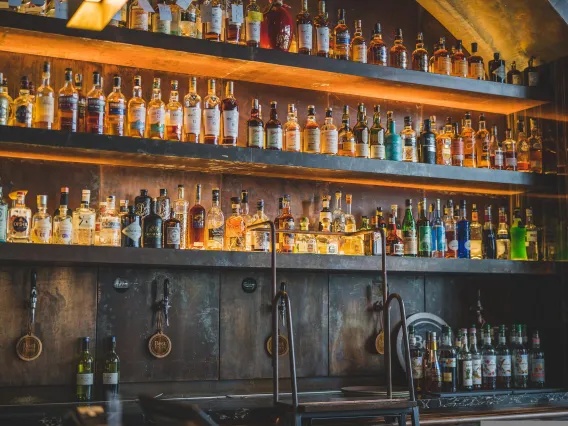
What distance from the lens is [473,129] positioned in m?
4.46

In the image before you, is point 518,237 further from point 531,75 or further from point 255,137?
point 255,137

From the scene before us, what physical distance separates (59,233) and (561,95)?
267 cm

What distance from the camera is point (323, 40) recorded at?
3836 millimetres

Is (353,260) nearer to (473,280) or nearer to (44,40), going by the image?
(473,280)

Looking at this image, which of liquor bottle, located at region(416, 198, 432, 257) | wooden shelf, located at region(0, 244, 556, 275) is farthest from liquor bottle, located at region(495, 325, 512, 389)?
liquor bottle, located at region(416, 198, 432, 257)

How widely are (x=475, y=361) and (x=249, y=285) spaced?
3.94 feet

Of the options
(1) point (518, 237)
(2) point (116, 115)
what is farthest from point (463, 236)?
(2) point (116, 115)

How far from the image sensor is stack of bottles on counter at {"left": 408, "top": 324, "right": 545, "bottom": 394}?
3.89 meters

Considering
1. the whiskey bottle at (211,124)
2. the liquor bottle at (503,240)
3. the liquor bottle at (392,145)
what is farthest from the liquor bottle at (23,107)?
the liquor bottle at (503,240)

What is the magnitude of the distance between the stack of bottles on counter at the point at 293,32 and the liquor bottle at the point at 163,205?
2.34ft

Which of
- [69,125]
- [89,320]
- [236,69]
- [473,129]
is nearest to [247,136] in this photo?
[236,69]

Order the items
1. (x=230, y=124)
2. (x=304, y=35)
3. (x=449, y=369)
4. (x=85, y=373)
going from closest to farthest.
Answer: (x=85, y=373), (x=230, y=124), (x=304, y=35), (x=449, y=369)

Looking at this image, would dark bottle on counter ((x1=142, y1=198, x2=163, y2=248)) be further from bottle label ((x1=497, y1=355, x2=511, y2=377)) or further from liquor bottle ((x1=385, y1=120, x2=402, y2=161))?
Result: bottle label ((x1=497, y1=355, x2=511, y2=377))

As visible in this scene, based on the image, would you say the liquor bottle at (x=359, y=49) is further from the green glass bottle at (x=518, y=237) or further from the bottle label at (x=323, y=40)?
the green glass bottle at (x=518, y=237)
